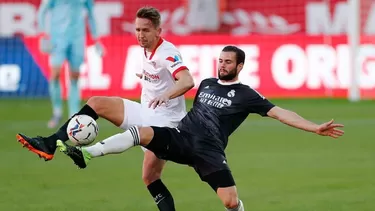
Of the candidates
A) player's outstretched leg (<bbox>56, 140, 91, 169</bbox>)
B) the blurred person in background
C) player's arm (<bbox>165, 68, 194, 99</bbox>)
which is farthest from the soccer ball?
the blurred person in background

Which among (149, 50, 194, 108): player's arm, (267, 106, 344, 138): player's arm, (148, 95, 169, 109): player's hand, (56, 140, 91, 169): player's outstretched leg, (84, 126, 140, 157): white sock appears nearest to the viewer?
(56, 140, 91, 169): player's outstretched leg

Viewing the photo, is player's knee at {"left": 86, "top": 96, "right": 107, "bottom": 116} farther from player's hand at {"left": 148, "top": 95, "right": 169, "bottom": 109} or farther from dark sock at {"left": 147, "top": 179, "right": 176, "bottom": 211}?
dark sock at {"left": 147, "top": 179, "right": 176, "bottom": 211}

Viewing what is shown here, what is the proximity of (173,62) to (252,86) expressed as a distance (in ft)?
45.5

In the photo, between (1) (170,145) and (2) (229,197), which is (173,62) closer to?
(1) (170,145)

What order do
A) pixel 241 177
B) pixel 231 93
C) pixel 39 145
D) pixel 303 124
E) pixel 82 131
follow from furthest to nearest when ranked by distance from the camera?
pixel 241 177, pixel 231 93, pixel 303 124, pixel 82 131, pixel 39 145

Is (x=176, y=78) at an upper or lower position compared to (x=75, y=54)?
upper

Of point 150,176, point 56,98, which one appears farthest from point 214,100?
point 56,98

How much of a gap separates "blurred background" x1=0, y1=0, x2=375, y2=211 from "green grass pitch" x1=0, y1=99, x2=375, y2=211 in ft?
0.05

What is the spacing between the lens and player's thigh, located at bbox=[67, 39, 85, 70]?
56.5 ft

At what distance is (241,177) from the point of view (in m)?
12.3

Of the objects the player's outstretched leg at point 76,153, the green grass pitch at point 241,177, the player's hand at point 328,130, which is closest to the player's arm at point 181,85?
the player's outstretched leg at point 76,153

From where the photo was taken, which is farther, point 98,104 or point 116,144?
point 98,104

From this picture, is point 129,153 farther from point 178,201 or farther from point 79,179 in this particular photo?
point 178,201

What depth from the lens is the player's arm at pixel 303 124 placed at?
27.1 ft
